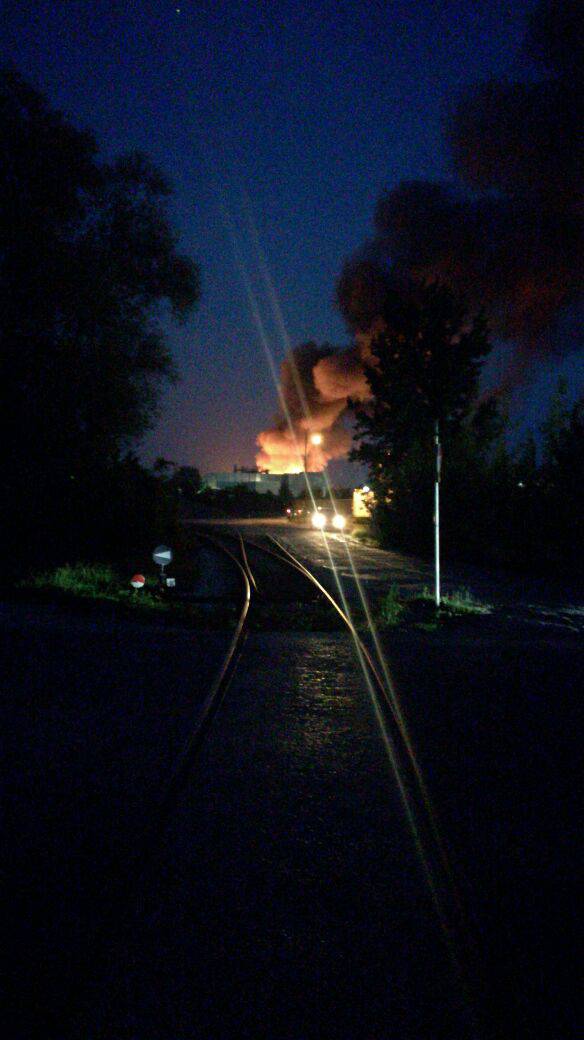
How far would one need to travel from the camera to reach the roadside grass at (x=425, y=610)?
11016mm

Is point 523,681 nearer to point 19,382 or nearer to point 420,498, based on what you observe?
point 19,382

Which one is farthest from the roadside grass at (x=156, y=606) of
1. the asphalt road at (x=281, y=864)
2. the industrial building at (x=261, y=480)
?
the industrial building at (x=261, y=480)

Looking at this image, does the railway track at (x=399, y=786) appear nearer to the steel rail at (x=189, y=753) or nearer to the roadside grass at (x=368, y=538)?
the steel rail at (x=189, y=753)

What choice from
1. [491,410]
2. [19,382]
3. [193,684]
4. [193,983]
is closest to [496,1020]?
[193,983]

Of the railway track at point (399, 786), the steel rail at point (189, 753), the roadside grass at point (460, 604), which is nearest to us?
the railway track at point (399, 786)

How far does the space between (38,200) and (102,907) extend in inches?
638

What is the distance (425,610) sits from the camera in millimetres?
12211

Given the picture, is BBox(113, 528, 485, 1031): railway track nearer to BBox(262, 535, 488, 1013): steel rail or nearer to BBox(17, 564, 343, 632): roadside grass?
BBox(262, 535, 488, 1013): steel rail

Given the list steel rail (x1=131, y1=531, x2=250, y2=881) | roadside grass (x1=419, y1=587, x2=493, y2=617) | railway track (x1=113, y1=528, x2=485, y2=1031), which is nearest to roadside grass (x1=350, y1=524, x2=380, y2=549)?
roadside grass (x1=419, y1=587, x2=493, y2=617)

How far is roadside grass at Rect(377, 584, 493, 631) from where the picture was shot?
36.1 ft

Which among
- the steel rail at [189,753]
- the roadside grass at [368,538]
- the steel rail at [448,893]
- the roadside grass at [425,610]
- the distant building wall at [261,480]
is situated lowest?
the steel rail at [448,893]

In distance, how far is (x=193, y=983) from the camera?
2.52 meters

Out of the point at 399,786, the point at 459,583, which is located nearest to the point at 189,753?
the point at 399,786

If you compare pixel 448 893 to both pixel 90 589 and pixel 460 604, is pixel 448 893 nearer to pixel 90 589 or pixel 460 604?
pixel 460 604
